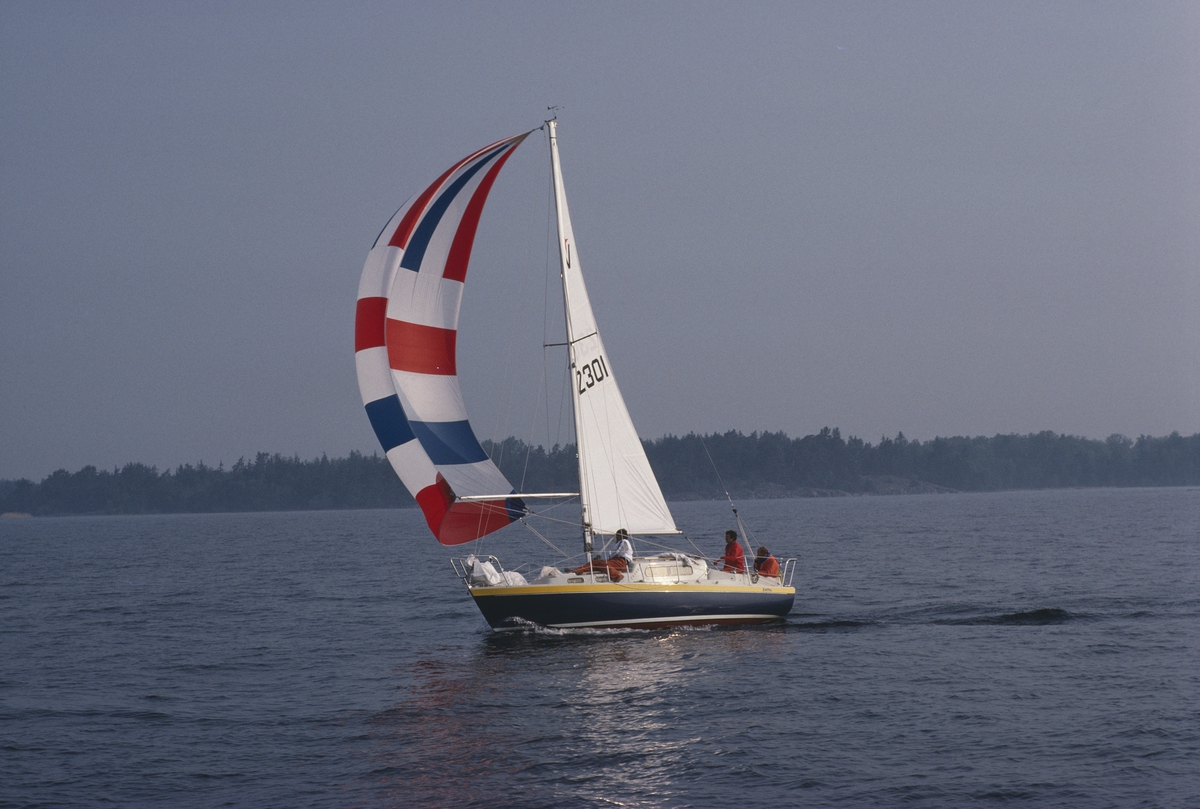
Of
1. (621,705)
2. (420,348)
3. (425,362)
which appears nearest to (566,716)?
(621,705)

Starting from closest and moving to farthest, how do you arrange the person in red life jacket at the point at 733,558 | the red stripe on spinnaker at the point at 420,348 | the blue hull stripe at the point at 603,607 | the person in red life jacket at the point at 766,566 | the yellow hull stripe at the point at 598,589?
the yellow hull stripe at the point at 598,589
the blue hull stripe at the point at 603,607
the red stripe on spinnaker at the point at 420,348
the person in red life jacket at the point at 766,566
the person in red life jacket at the point at 733,558

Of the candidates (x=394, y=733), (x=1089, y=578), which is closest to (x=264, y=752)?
(x=394, y=733)

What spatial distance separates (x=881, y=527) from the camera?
70.9 meters

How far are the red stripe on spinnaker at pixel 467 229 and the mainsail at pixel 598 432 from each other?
4.20 feet

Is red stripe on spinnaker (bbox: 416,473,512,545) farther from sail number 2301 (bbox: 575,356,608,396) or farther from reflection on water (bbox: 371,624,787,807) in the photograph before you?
sail number 2301 (bbox: 575,356,608,396)

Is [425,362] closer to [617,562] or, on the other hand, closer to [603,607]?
[617,562]

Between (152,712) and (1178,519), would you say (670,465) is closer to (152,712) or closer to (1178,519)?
(1178,519)

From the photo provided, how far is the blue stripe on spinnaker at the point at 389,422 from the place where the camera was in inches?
777

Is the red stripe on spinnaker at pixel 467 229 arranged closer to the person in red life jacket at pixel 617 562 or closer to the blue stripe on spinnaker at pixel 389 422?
the blue stripe on spinnaker at pixel 389 422

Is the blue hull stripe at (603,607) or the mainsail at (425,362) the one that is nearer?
the blue hull stripe at (603,607)

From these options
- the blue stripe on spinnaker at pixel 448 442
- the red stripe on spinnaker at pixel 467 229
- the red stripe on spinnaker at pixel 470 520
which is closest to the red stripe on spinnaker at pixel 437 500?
the red stripe on spinnaker at pixel 470 520

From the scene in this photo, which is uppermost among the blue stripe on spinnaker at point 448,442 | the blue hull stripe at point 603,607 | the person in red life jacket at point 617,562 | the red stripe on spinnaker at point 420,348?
the red stripe on spinnaker at point 420,348

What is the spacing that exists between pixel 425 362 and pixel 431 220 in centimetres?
266

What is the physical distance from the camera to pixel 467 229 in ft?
67.1
